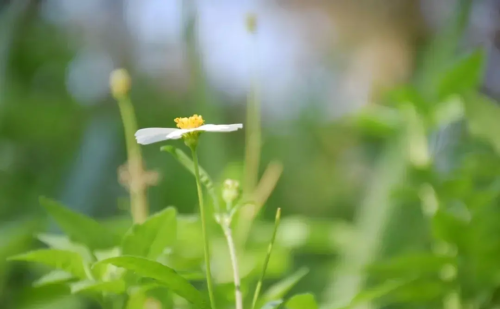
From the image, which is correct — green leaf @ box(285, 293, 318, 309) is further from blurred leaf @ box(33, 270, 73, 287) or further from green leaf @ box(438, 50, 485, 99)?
green leaf @ box(438, 50, 485, 99)

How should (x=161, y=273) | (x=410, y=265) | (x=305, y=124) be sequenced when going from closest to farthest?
1. (x=161, y=273)
2. (x=410, y=265)
3. (x=305, y=124)

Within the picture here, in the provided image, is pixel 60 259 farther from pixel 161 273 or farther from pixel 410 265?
pixel 410 265

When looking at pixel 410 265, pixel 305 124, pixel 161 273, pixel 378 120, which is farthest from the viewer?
pixel 305 124

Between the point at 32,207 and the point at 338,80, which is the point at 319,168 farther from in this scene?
the point at 32,207

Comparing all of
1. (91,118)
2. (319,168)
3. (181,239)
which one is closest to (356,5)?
(319,168)

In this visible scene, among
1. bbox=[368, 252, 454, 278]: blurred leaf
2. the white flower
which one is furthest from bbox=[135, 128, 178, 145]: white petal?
bbox=[368, 252, 454, 278]: blurred leaf

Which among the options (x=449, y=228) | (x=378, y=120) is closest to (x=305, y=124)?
(x=378, y=120)

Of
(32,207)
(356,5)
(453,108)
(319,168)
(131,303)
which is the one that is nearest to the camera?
(131,303)
